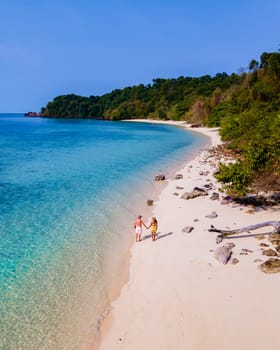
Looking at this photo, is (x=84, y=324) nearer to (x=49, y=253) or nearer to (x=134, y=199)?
(x=49, y=253)

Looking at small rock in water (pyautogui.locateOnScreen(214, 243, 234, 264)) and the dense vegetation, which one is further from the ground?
the dense vegetation

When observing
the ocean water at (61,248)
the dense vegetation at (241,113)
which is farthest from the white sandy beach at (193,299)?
the dense vegetation at (241,113)

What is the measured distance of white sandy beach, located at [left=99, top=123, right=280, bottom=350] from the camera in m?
7.52

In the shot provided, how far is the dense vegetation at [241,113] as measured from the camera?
1602cm

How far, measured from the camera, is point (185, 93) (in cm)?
15000

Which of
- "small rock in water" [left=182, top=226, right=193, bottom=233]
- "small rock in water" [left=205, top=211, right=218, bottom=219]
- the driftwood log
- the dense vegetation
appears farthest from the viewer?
the dense vegetation

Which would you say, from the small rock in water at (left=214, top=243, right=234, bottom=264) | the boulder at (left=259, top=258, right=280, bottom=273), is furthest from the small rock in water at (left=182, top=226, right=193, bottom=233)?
the boulder at (left=259, top=258, right=280, bottom=273)

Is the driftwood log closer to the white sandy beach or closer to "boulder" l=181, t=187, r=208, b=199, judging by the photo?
the white sandy beach

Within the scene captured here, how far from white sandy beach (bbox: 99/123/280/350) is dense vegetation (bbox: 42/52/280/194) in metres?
3.44

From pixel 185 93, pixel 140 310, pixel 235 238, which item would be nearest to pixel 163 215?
pixel 235 238

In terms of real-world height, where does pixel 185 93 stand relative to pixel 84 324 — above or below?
above

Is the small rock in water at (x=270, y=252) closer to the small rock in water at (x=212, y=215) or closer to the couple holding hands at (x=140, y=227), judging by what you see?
the small rock in water at (x=212, y=215)

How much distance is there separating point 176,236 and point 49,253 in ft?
19.8

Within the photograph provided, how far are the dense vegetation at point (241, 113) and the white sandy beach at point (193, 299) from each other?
3.44m
